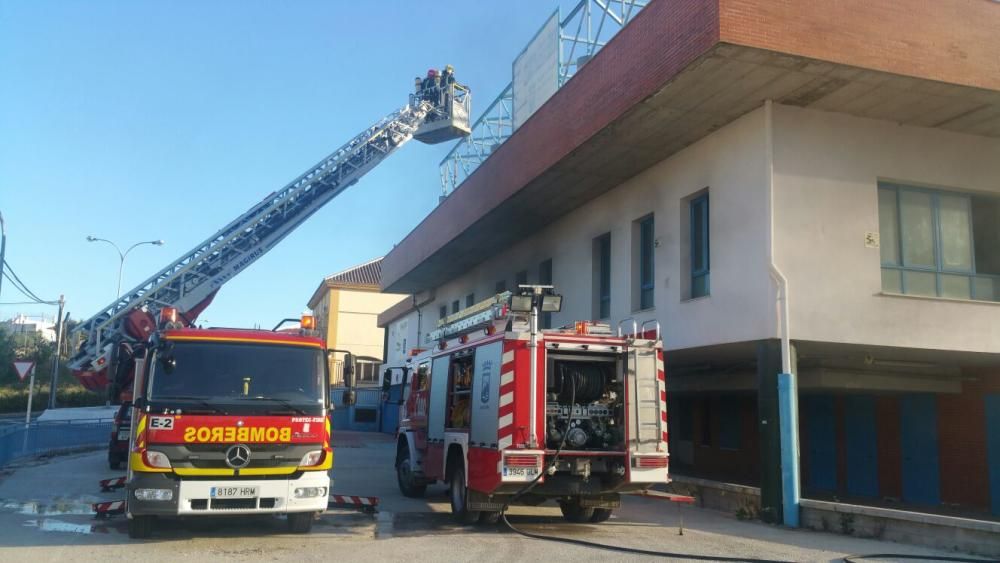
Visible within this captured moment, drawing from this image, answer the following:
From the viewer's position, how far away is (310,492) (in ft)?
29.9

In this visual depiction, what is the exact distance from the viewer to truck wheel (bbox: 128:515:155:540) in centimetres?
914

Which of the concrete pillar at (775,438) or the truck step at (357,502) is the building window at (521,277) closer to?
the concrete pillar at (775,438)

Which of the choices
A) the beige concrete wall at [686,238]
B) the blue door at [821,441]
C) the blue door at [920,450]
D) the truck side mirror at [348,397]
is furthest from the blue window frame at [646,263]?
the truck side mirror at [348,397]

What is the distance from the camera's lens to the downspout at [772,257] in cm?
1205

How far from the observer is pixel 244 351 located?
31.0 ft

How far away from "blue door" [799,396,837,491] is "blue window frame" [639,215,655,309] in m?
5.08

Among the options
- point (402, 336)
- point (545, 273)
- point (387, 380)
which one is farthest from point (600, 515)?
point (402, 336)

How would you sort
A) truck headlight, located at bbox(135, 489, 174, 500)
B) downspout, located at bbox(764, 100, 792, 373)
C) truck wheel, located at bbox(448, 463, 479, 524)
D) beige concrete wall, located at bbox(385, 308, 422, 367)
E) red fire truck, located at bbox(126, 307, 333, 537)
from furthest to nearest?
beige concrete wall, located at bbox(385, 308, 422, 367), downspout, located at bbox(764, 100, 792, 373), truck wheel, located at bbox(448, 463, 479, 524), red fire truck, located at bbox(126, 307, 333, 537), truck headlight, located at bbox(135, 489, 174, 500)

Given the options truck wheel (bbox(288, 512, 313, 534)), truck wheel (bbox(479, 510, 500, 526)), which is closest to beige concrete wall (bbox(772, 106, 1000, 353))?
truck wheel (bbox(479, 510, 500, 526))

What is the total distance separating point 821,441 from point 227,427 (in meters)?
14.1

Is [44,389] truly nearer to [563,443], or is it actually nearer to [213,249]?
[213,249]

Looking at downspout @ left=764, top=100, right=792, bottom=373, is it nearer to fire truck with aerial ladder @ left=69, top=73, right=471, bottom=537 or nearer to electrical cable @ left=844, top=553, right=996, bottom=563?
electrical cable @ left=844, top=553, right=996, bottom=563

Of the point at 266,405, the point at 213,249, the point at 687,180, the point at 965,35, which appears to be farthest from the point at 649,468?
the point at 213,249

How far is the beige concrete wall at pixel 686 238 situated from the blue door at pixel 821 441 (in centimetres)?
525
